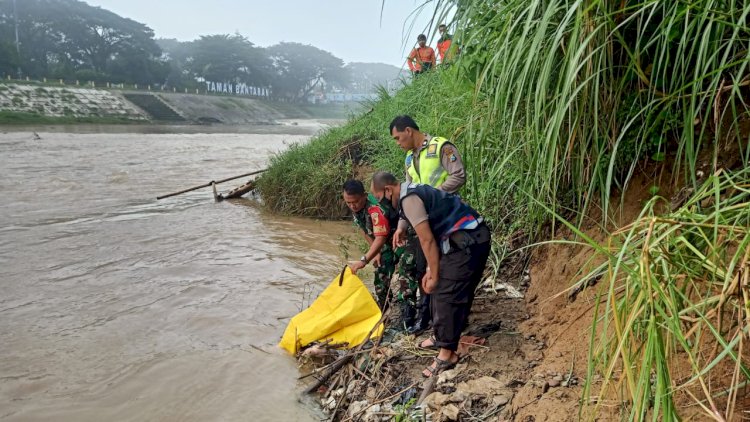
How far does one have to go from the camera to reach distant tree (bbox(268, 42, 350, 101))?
271 ft

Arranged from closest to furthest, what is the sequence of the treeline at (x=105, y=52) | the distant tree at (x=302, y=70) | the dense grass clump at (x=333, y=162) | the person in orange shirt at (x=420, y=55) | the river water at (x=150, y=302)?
the person in orange shirt at (x=420, y=55), the river water at (x=150, y=302), the dense grass clump at (x=333, y=162), the treeline at (x=105, y=52), the distant tree at (x=302, y=70)

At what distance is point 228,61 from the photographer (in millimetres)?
71000

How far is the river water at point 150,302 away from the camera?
3.41m

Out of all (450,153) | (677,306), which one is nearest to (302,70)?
(450,153)

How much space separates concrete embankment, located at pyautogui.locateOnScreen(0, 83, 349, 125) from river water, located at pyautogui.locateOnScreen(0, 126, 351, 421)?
19634 millimetres

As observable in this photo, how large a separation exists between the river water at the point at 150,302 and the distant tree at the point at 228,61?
207 ft

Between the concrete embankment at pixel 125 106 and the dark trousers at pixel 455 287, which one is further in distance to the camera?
the concrete embankment at pixel 125 106

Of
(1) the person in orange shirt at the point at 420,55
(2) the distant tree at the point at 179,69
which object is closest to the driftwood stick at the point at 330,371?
(1) the person in orange shirt at the point at 420,55

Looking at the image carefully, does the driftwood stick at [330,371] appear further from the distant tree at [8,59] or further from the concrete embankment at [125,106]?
the distant tree at [8,59]

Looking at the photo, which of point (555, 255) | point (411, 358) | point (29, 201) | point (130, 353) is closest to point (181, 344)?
point (130, 353)

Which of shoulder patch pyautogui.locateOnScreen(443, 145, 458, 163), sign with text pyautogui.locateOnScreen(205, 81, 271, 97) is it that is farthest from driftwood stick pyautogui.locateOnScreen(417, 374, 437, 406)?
sign with text pyautogui.locateOnScreen(205, 81, 271, 97)

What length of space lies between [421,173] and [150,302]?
11.1ft

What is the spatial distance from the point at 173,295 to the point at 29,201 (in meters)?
7.78

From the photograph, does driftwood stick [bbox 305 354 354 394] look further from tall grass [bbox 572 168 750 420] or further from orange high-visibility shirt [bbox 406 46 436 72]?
orange high-visibility shirt [bbox 406 46 436 72]
